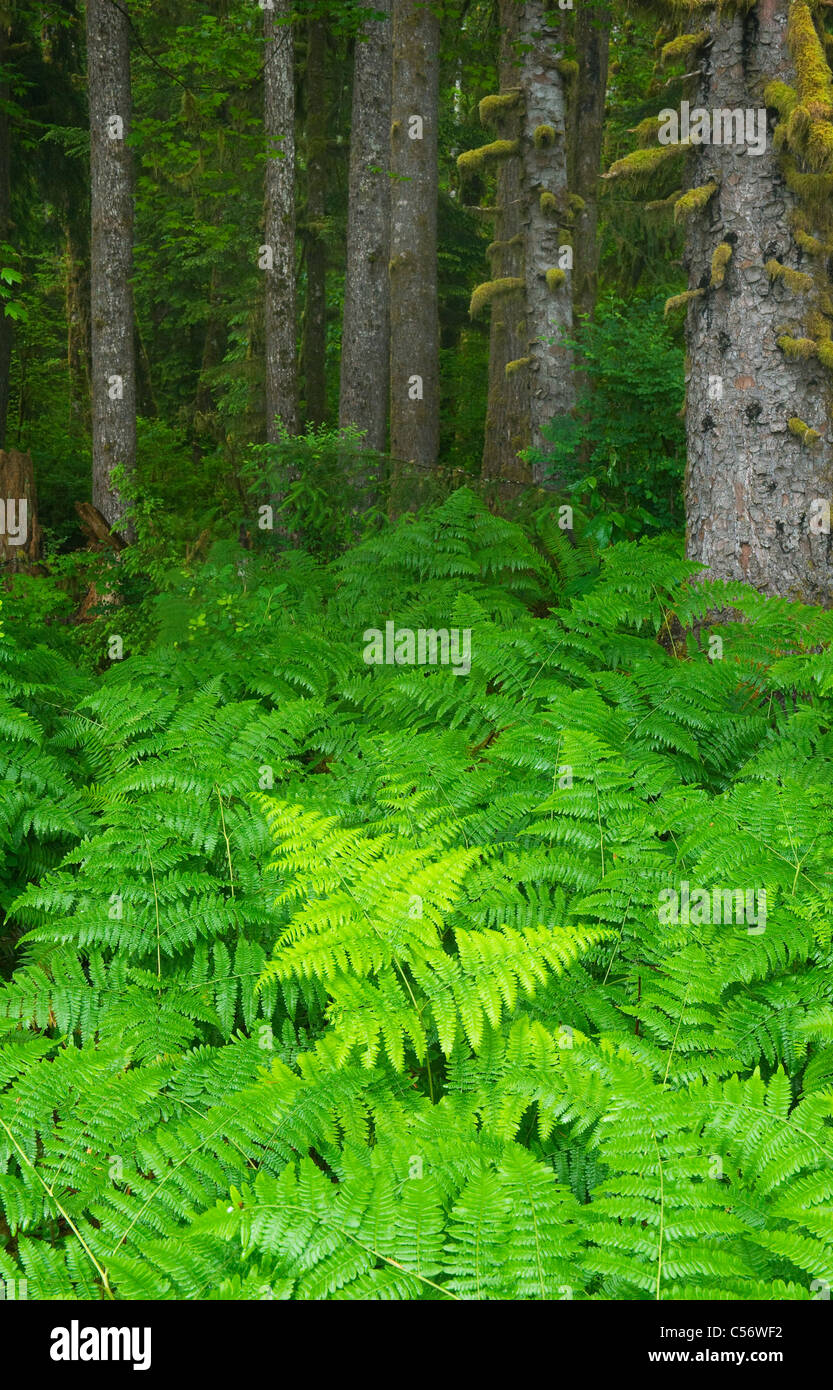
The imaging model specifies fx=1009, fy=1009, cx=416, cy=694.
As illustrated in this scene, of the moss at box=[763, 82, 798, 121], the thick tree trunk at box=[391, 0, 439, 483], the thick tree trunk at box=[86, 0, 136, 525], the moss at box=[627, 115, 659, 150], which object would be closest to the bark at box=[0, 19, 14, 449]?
the thick tree trunk at box=[86, 0, 136, 525]

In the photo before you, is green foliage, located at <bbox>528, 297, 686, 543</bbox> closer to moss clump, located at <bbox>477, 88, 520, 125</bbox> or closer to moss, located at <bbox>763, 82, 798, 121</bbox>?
moss clump, located at <bbox>477, 88, 520, 125</bbox>

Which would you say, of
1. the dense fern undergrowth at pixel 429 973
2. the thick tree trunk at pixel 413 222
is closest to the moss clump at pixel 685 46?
the dense fern undergrowth at pixel 429 973

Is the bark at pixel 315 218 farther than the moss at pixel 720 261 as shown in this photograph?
Yes

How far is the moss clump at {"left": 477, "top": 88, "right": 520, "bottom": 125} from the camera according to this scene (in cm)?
866

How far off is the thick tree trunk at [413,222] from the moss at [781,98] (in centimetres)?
566

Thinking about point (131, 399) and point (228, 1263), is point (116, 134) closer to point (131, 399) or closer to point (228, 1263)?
point (131, 399)

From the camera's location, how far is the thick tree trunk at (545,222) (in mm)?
8438

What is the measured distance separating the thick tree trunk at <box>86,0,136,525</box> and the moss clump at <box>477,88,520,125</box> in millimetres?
4503

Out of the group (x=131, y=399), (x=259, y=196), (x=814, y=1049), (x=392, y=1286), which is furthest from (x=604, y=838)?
(x=259, y=196)

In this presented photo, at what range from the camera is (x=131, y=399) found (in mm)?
11484

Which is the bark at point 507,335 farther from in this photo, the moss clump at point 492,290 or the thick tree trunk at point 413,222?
the moss clump at point 492,290

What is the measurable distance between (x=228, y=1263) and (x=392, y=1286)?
14.7 inches

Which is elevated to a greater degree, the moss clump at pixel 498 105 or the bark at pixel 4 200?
the bark at pixel 4 200

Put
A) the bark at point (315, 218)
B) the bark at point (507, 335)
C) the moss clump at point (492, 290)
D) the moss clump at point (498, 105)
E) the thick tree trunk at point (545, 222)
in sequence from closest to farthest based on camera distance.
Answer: the thick tree trunk at point (545, 222) < the moss clump at point (498, 105) < the moss clump at point (492, 290) < the bark at point (507, 335) < the bark at point (315, 218)
